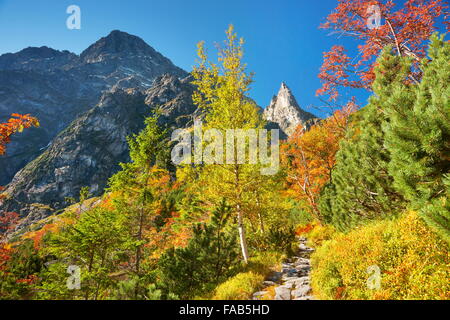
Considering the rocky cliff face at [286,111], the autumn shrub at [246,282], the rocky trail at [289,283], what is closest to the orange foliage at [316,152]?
the rocky trail at [289,283]

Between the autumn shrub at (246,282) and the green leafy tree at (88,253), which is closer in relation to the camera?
the autumn shrub at (246,282)

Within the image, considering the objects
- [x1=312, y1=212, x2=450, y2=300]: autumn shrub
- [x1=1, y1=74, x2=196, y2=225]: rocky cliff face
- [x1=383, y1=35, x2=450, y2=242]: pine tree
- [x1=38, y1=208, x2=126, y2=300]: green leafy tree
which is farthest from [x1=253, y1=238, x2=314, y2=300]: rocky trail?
[x1=1, y1=74, x2=196, y2=225]: rocky cliff face

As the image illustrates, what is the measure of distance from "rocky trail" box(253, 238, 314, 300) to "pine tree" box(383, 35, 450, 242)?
342 centimetres

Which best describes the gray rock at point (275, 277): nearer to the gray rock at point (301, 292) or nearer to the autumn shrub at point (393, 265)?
the gray rock at point (301, 292)

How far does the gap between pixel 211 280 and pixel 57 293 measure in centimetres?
463

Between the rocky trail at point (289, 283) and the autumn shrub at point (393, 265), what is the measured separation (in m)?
0.45

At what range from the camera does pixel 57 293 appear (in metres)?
6.50

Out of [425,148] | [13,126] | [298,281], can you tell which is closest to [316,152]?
[298,281]

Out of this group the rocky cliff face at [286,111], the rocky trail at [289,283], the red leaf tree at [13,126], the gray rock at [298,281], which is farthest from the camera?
the rocky cliff face at [286,111]

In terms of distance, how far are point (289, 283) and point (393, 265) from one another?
9.40ft

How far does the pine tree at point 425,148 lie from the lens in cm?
333

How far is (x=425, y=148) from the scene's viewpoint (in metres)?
3.55

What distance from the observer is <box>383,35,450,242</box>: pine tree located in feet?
10.9
